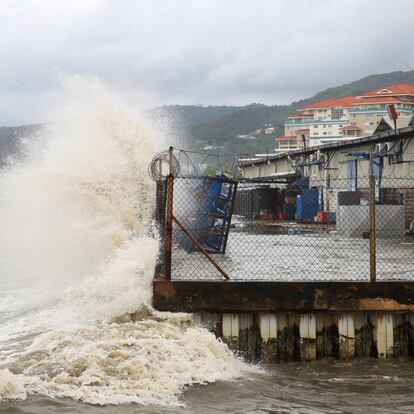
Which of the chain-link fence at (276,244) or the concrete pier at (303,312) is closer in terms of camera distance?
the concrete pier at (303,312)

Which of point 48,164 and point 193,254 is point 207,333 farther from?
point 48,164

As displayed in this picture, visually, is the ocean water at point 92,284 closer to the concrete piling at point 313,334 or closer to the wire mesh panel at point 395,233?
the concrete piling at point 313,334

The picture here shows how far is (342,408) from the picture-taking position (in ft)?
23.9

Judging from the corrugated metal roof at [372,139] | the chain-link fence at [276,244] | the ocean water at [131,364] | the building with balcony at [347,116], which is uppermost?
the building with balcony at [347,116]

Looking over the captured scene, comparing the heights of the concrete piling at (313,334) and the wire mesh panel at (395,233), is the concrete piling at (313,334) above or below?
below

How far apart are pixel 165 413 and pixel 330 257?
9.58 meters

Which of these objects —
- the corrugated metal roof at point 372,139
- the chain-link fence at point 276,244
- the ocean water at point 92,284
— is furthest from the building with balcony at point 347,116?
the ocean water at point 92,284

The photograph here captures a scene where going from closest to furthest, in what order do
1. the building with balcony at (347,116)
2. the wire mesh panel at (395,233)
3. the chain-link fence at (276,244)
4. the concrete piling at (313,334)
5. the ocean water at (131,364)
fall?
the ocean water at (131,364)
the concrete piling at (313,334)
the chain-link fence at (276,244)
the wire mesh panel at (395,233)
the building with balcony at (347,116)

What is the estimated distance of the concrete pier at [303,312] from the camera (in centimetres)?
952

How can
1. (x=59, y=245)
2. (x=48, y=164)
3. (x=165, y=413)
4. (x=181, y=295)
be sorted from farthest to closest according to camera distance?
(x=48, y=164)
(x=59, y=245)
(x=181, y=295)
(x=165, y=413)

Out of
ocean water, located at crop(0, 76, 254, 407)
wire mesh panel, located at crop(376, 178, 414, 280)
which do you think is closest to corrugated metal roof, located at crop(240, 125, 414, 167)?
wire mesh panel, located at crop(376, 178, 414, 280)

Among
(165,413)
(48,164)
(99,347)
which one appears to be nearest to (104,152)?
(48,164)

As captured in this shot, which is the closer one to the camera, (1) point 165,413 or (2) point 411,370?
(1) point 165,413

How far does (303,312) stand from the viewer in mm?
9625
